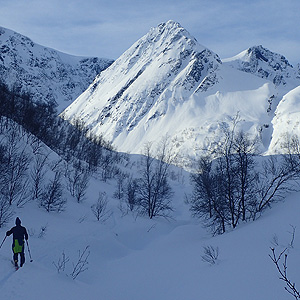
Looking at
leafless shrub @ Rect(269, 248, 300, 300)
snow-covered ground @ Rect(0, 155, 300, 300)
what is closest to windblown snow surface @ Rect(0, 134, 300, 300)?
snow-covered ground @ Rect(0, 155, 300, 300)

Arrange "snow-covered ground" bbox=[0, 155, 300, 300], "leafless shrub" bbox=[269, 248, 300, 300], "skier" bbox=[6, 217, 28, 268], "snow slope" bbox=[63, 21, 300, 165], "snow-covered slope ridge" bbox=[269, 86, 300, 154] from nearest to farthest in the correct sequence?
1. "leafless shrub" bbox=[269, 248, 300, 300]
2. "snow-covered ground" bbox=[0, 155, 300, 300]
3. "skier" bbox=[6, 217, 28, 268]
4. "snow-covered slope ridge" bbox=[269, 86, 300, 154]
5. "snow slope" bbox=[63, 21, 300, 165]

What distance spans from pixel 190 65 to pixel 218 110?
173 feet

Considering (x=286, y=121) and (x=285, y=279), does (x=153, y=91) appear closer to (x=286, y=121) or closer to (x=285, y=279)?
(x=286, y=121)

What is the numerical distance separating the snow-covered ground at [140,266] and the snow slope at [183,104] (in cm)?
9123

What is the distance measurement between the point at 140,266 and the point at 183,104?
13989 cm

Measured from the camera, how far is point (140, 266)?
47.5ft

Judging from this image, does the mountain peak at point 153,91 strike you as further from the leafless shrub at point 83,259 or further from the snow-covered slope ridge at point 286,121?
the leafless shrub at point 83,259

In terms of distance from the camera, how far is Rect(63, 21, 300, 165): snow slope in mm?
120188

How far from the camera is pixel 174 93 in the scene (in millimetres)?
160750

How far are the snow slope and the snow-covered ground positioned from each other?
91233 millimetres

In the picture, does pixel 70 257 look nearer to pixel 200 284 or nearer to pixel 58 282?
pixel 58 282

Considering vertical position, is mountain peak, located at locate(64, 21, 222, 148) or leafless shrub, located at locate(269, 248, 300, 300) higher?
mountain peak, located at locate(64, 21, 222, 148)

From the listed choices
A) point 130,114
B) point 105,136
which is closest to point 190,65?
point 130,114

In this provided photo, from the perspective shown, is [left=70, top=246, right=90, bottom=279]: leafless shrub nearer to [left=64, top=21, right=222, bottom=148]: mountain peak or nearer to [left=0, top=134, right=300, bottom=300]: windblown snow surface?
[left=0, top=134, right=300, bottom=300]: windblown snow surface
